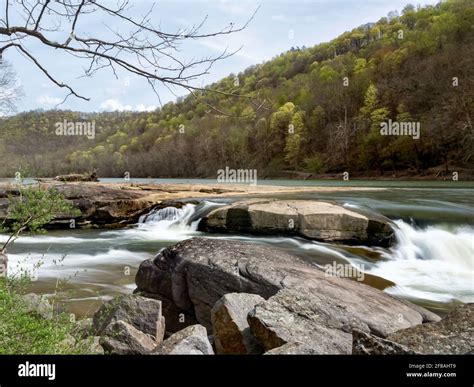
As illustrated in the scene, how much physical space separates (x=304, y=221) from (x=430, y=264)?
2782 millimetres

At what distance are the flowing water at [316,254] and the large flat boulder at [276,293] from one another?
150 centimetres

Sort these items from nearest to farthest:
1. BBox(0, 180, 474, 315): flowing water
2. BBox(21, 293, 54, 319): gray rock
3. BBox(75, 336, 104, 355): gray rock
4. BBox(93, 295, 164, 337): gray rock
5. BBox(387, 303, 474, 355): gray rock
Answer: BBox(387, 303, 474, 355): gray rock, BBox(75, 336, 104, 355): gray rock, BBox(21, 293, 54, 319): gray rock, BBox(93, 295, 164, 337): gray rock, BBox(0, 180, 474, 315): flowing water

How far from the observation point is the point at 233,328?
372 cm

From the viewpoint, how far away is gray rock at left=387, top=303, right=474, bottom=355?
2.66m

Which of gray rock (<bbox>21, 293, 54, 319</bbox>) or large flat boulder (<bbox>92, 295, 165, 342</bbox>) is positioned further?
large flat boulder (<bbox>92, 295, 165, 342</bbox>)

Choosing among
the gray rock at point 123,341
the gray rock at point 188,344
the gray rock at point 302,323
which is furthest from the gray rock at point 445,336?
the gray rock at point 123,341

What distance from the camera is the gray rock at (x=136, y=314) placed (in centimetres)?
417

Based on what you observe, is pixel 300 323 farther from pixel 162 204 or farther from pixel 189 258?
pixel 162 204

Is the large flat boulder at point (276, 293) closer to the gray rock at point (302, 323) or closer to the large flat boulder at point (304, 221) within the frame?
the gray rock at point (302, 323)

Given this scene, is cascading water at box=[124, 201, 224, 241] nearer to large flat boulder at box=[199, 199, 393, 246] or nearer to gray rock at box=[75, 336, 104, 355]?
large flat boulder at box=[199, 199, 393, 246]

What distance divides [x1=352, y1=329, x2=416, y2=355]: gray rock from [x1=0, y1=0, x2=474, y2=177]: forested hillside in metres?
22.5

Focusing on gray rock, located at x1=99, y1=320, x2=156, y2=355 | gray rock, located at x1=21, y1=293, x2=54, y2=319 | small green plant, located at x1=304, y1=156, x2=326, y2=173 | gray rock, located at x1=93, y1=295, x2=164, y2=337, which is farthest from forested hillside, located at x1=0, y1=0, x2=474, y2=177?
gray rock, located at x1=99, y1=320, x2=156, y2=355

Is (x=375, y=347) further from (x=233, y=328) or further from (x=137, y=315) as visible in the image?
(x=137, y=315)

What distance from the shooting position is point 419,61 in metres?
40.8
